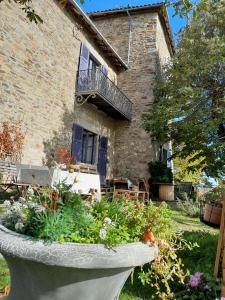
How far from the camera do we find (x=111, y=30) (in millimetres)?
15484

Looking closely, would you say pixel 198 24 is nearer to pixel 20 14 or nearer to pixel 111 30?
pixel 111 30

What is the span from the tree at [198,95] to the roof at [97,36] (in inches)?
111

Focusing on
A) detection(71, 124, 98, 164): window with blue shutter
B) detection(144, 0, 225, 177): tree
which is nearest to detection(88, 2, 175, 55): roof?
detection(144, 0, 225, 177): tree

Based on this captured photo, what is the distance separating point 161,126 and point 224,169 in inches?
116

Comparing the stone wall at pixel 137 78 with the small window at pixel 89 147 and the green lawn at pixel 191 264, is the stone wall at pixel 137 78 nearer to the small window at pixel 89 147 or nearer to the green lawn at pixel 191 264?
the small window at pixel 89 147

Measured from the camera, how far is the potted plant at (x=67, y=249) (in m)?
1.38

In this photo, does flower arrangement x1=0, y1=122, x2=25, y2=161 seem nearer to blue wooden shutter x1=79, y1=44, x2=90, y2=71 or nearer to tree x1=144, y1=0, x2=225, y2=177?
blue wooden shutter x1=79, y1=44, x2=90, y2=71

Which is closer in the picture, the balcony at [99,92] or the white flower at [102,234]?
the white flower at [102,234]

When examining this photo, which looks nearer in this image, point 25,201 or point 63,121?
point 25,201

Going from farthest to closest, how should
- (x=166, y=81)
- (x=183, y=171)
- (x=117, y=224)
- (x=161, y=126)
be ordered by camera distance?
(x=183, y=171) → (x=166, y=81) → (x=161, y=126) → (x=117, y=224)

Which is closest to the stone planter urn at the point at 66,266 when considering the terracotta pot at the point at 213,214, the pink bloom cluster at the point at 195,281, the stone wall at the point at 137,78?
the pink bloom cluster at the point at 195,281

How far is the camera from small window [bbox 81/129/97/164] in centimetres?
1256

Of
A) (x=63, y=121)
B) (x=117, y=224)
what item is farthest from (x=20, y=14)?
(x=117, y=224)

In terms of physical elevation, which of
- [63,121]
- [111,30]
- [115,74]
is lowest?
[63,121]
